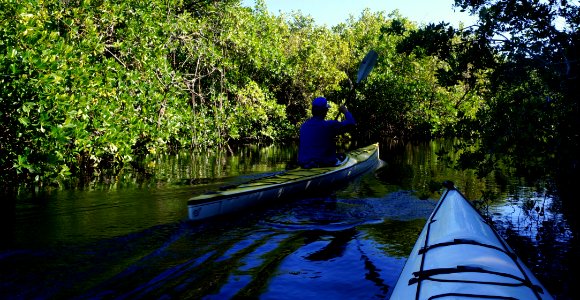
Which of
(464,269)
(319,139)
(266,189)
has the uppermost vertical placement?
(319,139)

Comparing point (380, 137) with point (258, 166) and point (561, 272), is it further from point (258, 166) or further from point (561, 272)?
point (561, 272)

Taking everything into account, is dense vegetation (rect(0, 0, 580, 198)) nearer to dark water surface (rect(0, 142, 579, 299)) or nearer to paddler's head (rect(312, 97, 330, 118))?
dark water surface (rect(0, 142, 579, 299))

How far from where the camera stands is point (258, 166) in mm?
13273

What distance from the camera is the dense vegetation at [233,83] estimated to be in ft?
16.5

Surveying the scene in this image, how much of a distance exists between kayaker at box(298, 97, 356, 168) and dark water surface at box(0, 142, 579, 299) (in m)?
0.85

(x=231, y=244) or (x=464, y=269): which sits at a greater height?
(x=464, y=269)

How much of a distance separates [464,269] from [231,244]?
2.80m

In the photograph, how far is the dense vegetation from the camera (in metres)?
5.02

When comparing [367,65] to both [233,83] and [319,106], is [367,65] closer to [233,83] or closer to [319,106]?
[319,106]

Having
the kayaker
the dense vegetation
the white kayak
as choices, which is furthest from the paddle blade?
the white kayak

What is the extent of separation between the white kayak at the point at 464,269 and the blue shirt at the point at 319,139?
430cm

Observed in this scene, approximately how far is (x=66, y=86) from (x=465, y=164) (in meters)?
7.63

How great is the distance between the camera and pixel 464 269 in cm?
296

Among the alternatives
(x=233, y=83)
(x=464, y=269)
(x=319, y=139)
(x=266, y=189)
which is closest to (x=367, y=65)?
(x=319, y=139)
